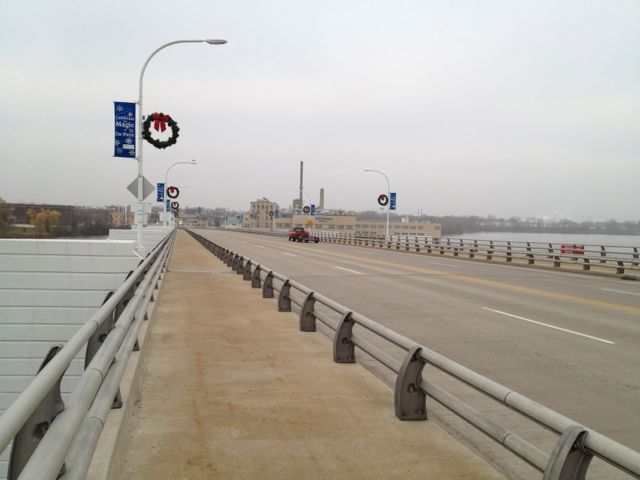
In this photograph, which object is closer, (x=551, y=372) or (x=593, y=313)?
(x=551, y=372)

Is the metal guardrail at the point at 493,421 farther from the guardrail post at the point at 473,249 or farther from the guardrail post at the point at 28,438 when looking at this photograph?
the guardrail post at the point at 473,249

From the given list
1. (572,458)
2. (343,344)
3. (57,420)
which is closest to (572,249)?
(343,344)

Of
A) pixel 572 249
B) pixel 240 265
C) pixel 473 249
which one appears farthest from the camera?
pixel 473 249

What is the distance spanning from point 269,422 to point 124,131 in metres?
19.0

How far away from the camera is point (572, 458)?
3590mm

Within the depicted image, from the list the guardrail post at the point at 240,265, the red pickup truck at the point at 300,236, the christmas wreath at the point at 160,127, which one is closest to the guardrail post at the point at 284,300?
the guardrail post at the point at 240,265

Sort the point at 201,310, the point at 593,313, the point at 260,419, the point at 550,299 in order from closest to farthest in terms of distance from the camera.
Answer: the point at 260,419
the point at 201,310
the point at 593,313
the point at 550,299

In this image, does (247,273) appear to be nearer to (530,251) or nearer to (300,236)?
(530,251)

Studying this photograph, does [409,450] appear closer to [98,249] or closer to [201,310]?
[201,310]

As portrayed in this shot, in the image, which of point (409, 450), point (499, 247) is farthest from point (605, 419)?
point (499, 247)

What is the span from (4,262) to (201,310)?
11556mm

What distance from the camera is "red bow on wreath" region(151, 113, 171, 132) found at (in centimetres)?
2491

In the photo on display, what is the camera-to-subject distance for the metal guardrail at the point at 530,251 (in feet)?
95.8

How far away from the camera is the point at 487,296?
17672 millimetres
